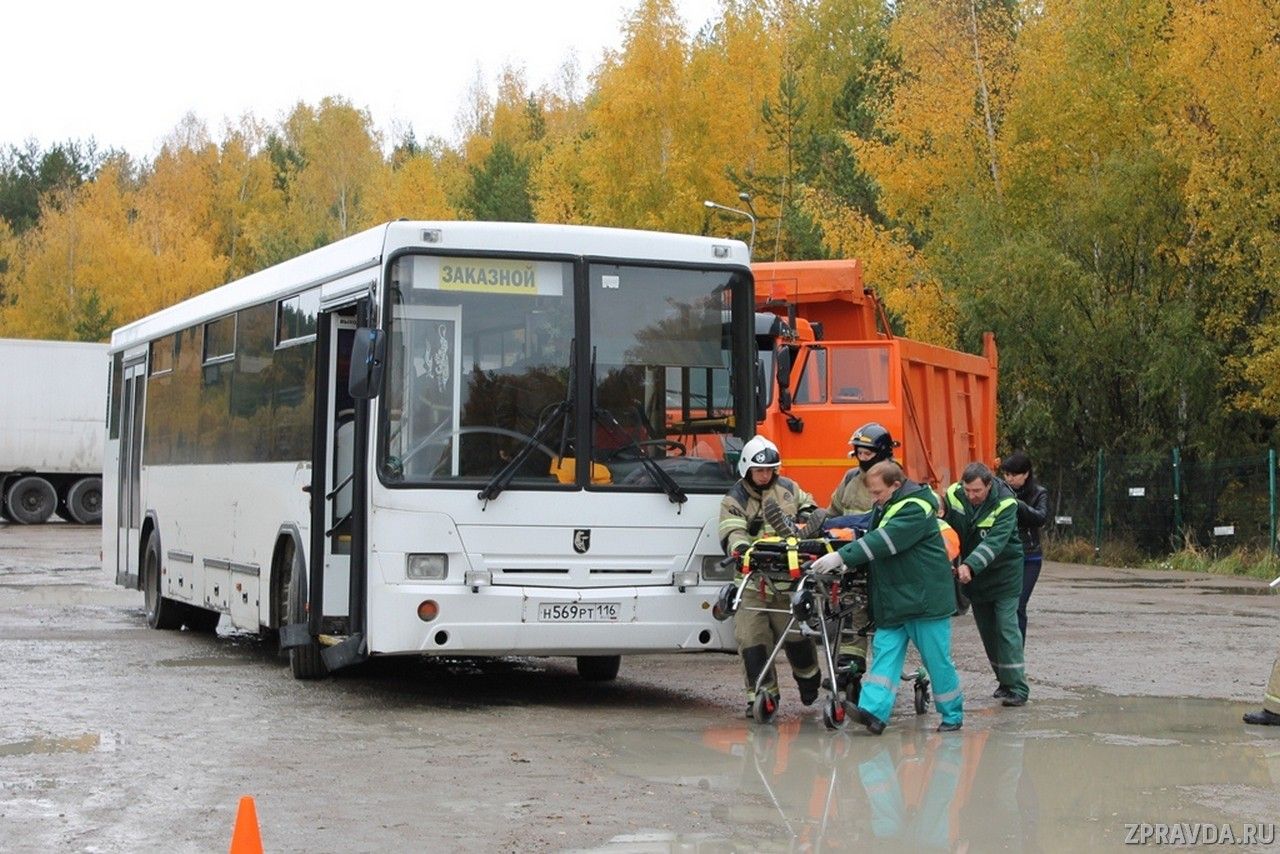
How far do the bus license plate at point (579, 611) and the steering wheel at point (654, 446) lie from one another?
94 cm

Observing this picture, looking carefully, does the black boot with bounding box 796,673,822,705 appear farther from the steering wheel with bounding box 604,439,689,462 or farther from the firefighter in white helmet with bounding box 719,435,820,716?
the steering wheel with bounding box 604,439,689,462

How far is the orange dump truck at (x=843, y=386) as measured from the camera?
18391 millimetres

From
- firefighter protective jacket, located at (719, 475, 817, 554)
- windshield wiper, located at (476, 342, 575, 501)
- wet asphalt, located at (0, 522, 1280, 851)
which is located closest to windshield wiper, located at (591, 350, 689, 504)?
windshield wiper, located at (476, 342, 575, 501)

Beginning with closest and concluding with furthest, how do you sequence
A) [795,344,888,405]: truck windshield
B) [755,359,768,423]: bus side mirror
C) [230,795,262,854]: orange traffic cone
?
[230,795,262,854]: orange traffic cone < [755,359,768,423]: bus side mirror < [795,344,888,405]: truck windshield

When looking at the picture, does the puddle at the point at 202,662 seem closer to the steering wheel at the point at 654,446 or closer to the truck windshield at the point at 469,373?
the truck windshield at the point at 469,373

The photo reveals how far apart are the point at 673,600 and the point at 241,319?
5.07 meters

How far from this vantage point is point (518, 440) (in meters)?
12.1

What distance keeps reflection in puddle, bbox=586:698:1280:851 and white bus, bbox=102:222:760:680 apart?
3.91 ft

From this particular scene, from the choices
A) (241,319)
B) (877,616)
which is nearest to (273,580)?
(241,319)

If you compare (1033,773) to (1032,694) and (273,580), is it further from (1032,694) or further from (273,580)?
(273,580)

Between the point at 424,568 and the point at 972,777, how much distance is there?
379 cm

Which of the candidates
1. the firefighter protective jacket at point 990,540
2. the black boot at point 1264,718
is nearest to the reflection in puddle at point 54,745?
the firefighter protective jacket at point 990,540

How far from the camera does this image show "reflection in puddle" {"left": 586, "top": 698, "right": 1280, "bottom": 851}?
320 inches

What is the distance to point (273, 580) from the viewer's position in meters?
14.0
